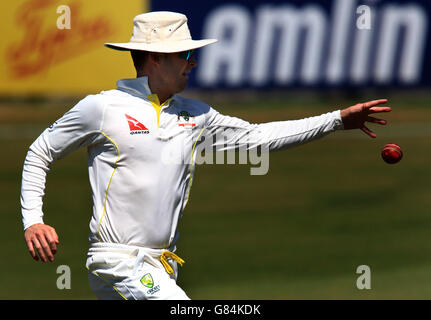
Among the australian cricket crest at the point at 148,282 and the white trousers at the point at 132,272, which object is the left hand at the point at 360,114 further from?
the australian cricket crest at the point at 148,282

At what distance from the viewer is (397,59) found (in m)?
25.1

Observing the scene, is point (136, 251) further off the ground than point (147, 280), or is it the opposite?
point (136, 251)

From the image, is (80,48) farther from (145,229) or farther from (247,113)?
(145,229)

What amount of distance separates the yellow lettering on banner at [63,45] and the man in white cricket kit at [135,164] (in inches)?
660

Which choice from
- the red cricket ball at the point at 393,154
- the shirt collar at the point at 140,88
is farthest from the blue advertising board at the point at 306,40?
the shirt collar at the point at 140,88

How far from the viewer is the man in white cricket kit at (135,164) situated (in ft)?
16.8

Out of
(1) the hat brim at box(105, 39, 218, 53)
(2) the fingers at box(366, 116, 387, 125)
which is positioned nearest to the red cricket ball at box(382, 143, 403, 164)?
(2) the fingers at box(366, 116, 387, 125)

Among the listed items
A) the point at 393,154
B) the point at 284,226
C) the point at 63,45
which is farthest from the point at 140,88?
the point at 63,45

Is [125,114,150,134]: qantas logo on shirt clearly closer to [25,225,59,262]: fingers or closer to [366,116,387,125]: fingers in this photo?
[25,225,59,262]: fingers

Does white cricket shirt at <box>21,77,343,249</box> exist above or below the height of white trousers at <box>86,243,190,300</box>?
above

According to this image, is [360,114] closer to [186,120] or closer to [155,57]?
[186,120]

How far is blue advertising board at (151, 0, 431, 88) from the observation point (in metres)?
23.8

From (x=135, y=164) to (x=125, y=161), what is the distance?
0.20 feet

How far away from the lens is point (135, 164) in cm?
517
